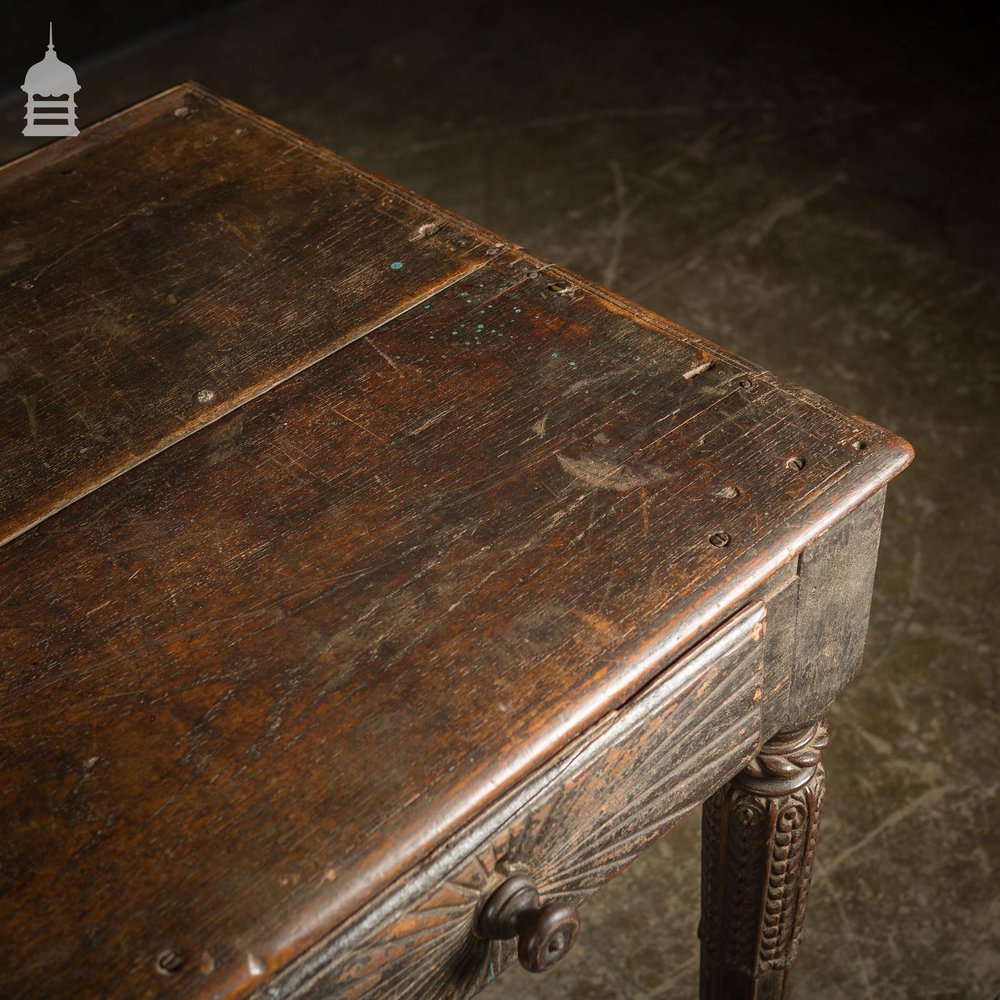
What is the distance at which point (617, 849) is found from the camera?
1030 millimetres

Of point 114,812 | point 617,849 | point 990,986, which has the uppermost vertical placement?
point 114,812

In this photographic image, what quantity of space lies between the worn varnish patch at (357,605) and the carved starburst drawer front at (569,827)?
0.03 m

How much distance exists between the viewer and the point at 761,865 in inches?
50.6

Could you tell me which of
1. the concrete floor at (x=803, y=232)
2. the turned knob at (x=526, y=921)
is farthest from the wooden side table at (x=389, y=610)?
the concrete floor at (x=803, y=232)

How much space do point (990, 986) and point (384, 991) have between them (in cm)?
109

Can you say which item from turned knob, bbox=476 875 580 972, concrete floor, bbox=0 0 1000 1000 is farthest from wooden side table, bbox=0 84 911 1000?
concrete floor, bbox=0 0 1000 1000

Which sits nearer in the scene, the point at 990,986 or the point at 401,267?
the point at 401,267

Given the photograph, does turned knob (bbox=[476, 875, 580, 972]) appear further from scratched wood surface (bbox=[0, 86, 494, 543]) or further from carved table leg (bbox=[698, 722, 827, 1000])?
scratched wood surface (bbox=[0, 86, 494, 543])

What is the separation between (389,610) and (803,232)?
2.27 metres

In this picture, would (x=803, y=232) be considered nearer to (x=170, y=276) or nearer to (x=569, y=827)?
(x=170, y=276)

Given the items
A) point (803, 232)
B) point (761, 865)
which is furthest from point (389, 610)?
point (803, 232)

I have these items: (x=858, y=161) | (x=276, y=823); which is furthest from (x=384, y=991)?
(x=858, y=161)

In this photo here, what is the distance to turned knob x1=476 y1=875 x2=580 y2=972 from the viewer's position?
2.99 ft

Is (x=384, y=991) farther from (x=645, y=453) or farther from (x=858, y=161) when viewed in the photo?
(x=858, y=161)
